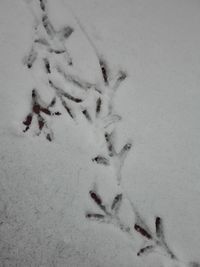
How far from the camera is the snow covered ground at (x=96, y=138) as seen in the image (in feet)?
2.65

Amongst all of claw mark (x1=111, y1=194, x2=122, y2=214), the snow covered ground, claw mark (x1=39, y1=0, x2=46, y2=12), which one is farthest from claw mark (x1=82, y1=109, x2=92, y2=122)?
claw mark (x1=39, y1=0, x2=46, y2=12)

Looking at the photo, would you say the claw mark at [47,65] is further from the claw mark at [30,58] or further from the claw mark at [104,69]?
the claw mark at [104,69]

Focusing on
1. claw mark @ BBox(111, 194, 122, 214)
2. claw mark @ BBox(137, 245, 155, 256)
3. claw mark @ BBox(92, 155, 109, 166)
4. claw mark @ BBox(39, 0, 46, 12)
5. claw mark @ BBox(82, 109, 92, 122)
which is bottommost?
claw mark @ BBox(137, 245, 155, 256)

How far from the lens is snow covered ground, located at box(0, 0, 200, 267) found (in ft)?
2.65

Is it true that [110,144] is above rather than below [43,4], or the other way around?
below

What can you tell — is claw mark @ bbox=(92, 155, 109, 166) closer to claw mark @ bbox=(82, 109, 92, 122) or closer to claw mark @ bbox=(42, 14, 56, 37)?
claw mark @ bbox=(82, 109, 92, 122)

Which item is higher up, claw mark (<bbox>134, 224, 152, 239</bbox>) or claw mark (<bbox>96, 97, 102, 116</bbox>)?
claw mark (<bbox>96, 97, 102, 116</bbox>)

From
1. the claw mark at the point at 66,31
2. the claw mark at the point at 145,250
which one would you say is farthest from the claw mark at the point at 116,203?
the claw mark at the point at 66,31

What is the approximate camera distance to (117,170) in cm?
89

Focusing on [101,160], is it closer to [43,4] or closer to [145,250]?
[145,250]

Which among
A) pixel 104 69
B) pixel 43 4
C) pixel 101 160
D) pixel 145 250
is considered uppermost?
pixel 43 4

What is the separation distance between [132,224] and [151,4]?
0.71 meters

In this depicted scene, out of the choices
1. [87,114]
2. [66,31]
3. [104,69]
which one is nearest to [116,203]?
[87,114]

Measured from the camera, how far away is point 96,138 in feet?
2.98
